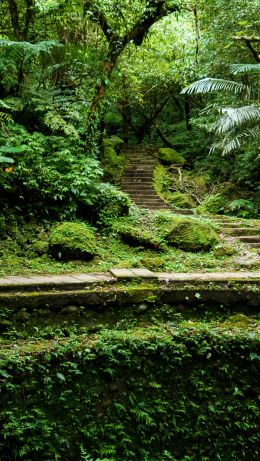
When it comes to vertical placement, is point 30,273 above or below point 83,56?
below

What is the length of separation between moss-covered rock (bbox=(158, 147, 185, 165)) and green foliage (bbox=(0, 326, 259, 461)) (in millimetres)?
11539

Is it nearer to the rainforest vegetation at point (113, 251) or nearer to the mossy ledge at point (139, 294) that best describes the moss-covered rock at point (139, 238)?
the rainforest vegetation at point (113, 251)

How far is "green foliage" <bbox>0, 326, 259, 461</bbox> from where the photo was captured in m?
3.24

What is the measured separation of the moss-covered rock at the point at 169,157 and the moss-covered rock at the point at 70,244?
32.0ft

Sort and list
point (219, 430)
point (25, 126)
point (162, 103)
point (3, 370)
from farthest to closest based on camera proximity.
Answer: point (162, 103) < point (25, 126) < point (219, 430) < point (3, 370)

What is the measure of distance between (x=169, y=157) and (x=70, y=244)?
1028 centimetres

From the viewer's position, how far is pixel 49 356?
11.3 ft

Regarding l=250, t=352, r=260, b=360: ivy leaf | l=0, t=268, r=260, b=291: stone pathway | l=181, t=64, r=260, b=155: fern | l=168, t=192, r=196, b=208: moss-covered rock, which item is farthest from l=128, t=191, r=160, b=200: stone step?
l=250, t=352, r=260, b=360: ivy leaf

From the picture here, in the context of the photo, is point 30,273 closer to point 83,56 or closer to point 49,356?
point 49,356

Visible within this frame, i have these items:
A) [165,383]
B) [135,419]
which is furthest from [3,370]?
[165,383]

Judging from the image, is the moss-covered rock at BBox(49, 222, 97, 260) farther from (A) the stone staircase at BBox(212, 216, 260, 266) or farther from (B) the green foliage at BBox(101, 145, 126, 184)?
(B) the green foliage at BBox(101, 145, 126, 184)

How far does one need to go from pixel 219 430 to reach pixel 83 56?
24.6 ft

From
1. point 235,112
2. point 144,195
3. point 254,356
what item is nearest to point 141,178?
point 144,195

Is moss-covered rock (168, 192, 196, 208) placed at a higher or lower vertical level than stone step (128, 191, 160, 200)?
lower
